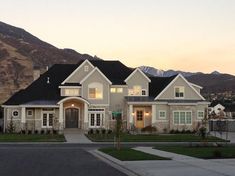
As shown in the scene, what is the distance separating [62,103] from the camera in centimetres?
6203

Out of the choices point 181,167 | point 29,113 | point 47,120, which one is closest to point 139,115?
point 47,120

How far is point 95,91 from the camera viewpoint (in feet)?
211

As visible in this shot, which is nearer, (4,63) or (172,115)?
(172,115)

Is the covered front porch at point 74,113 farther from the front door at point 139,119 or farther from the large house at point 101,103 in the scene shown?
the front door at point 139,119

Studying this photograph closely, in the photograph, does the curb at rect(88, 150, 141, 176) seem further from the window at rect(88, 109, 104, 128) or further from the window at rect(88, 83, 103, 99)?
the window at rect(88, 83, 103, 99)

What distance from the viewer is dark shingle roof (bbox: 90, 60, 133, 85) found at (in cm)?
6656

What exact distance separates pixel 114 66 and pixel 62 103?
1126 centimetres

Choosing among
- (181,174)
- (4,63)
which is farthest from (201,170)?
(4,63)

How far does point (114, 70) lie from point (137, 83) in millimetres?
4900

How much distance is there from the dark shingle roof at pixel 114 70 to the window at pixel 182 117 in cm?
748

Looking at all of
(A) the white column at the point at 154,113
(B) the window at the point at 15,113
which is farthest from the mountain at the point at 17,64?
(A) the white column at the point at 154,113

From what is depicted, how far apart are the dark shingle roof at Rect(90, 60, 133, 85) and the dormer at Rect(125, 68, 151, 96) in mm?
1010

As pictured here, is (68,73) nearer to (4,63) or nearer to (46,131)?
(46,131)

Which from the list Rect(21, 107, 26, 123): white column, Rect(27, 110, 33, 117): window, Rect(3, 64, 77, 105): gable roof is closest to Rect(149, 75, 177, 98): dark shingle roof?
Rect(3, 64, 77, 105): gable roof
